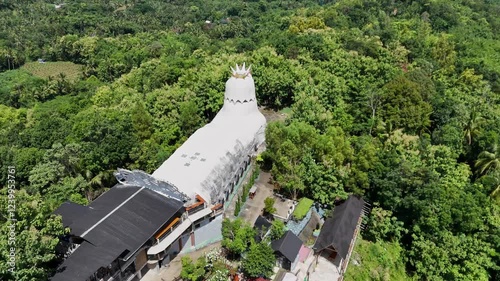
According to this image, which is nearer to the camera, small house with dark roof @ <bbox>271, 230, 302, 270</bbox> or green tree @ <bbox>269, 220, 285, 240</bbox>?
small house with dark roof @ <bbox>271, 230, 302, 270</bbox>

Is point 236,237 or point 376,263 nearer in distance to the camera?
point 236,237

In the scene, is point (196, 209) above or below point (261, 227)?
above

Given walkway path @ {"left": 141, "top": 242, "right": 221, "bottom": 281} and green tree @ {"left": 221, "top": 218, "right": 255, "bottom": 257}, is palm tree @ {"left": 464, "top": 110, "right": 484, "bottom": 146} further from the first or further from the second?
walkway path @ {"left": 141, "top": 242, "right": 221, "bottom": 281}

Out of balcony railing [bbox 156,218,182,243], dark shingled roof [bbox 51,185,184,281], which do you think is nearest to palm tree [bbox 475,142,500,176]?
dark shingled roof [bbox 51,185,184,281]

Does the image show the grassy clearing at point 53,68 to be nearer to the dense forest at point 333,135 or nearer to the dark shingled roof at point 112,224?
the dense forest at point 333,135

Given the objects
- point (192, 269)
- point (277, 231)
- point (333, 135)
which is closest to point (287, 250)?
point (277, 231)

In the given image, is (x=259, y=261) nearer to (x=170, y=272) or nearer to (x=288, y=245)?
(x=288, y=245)
